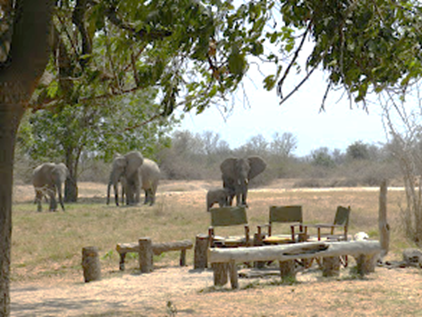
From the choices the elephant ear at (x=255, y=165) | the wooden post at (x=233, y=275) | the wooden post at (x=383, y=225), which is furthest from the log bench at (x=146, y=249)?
the elephant ear at (x=255, y=165)

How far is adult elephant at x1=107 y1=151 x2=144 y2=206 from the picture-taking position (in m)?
25.2

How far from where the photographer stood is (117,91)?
7.00 metres

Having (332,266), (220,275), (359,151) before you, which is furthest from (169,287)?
(359,151)

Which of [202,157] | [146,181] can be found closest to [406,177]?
[146,181]

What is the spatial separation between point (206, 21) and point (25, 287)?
648 cm

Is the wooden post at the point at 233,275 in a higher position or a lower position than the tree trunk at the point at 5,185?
lower

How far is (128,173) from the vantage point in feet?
83.7

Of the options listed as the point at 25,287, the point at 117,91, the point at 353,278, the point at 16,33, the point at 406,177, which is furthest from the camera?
the point at 406,177

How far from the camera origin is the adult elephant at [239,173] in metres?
20.8

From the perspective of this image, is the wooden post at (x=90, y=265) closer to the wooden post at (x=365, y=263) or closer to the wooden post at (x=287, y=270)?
the wooden post at (x=287, y=270)

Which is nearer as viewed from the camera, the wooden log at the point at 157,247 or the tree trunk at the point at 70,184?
the wooden log at the point at 157,247

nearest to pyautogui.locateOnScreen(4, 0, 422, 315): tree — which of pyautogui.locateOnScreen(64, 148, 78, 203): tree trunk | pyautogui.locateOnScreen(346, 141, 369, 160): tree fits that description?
pyautogui.locateOnScreen(64, 148, 78, 203): tree trunk

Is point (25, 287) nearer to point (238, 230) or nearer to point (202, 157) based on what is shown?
point (238, 230)

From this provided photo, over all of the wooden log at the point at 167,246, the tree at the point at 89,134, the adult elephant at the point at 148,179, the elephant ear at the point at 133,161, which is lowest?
the wooden log at the point at 167,246
